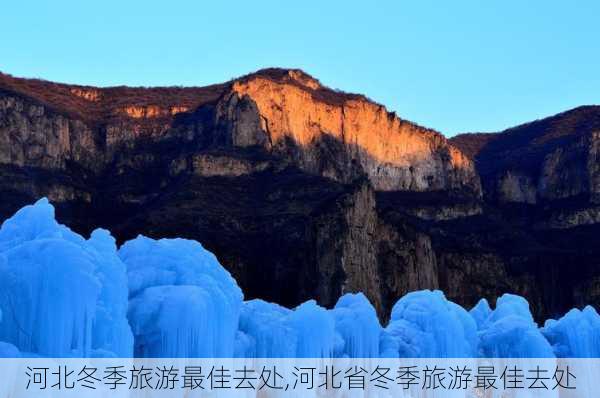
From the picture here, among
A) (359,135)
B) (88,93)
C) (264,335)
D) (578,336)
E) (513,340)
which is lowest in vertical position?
(513,340)

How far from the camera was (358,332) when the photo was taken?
151ft

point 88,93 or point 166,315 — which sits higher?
point 88,93

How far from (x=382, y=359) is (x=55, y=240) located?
21.7 meters

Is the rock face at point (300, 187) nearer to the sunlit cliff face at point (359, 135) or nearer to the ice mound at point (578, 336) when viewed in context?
the sunlit cliff face at point (359, 135)

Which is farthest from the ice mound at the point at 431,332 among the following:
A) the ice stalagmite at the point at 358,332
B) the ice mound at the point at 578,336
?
the ice mound at the point at 578,336

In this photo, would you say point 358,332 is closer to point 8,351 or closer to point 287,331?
point 287,331

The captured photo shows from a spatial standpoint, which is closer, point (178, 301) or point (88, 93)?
point (178, 301)

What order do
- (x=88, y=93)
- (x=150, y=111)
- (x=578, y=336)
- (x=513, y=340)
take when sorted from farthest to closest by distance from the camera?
(x=88, y=93), (x=150, y=111), (x=578, y=336), (x=513, y=340)

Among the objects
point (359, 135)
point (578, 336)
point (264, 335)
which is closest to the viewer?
point (264, 335)

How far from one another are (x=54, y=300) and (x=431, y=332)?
2573cm

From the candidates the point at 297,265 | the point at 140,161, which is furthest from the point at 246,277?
the point at 140,161

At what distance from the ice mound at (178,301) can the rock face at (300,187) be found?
52203mm

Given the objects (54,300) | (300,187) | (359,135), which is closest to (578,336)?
(54,300)

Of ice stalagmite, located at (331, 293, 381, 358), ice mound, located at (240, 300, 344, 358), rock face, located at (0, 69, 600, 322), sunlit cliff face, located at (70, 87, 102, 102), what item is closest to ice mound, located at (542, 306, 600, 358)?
ice stalagmite, located at (331, 293, 381, 358)
